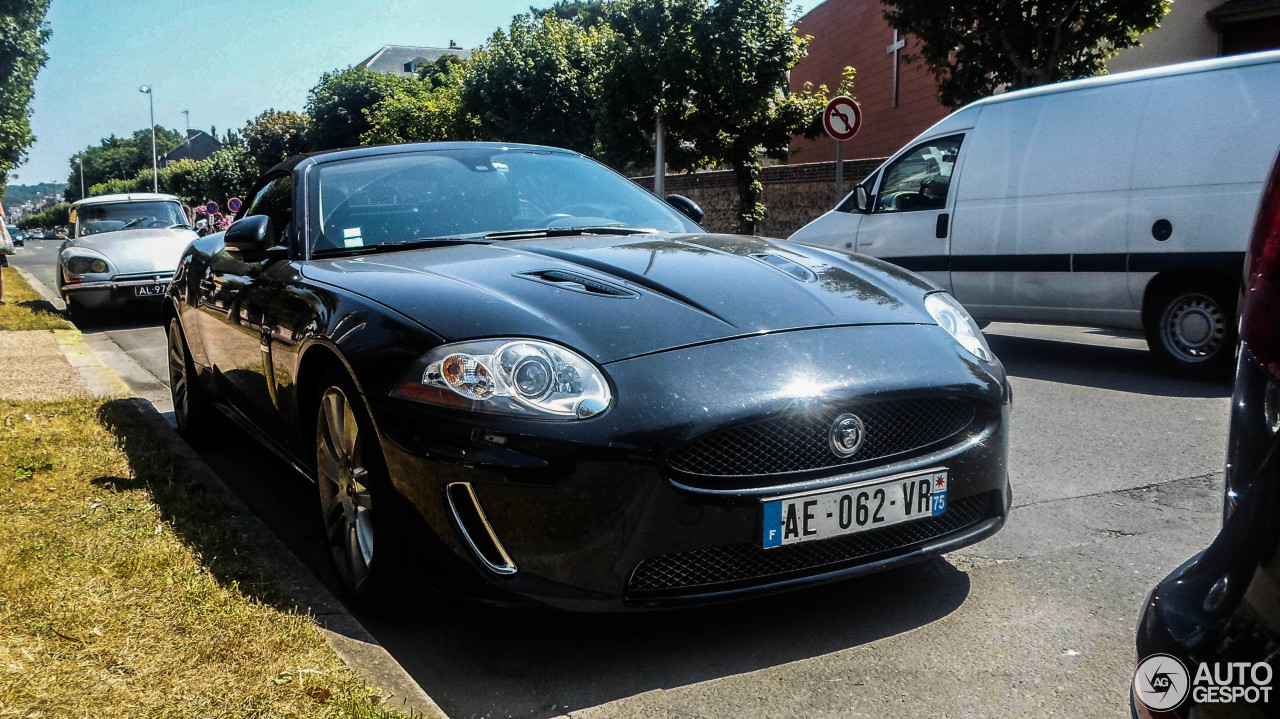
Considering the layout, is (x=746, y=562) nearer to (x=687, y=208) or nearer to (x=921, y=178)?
(x=687, y=208)

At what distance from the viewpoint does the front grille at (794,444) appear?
272 cm

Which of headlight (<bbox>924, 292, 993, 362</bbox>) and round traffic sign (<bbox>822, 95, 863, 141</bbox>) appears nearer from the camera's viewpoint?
headlight (<bbox>924, 292, 993, 362</bbox>)

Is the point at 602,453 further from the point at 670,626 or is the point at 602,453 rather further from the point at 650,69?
the point at 650,69

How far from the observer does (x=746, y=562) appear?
279 centimetres

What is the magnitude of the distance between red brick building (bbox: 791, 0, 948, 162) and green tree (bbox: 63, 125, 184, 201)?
117679 millimetres

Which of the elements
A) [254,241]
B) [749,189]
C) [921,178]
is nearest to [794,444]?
[254,241]

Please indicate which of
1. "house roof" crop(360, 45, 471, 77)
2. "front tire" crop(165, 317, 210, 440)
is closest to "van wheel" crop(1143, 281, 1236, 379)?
"front tire" crop(165, 317, 210, 440)

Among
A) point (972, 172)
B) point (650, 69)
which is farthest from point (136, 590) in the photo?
point (650, 69)

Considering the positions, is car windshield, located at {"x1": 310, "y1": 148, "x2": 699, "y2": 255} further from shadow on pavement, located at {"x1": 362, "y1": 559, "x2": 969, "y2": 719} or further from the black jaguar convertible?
shadow on pavement, located at {"x1": 362, "y1": 559, "x2": 969, "y2": 719}

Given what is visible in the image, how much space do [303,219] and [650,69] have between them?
1935cm

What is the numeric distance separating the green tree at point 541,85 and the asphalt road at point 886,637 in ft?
95.3

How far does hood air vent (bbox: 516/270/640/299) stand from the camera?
3.17 meters

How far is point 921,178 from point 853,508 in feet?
21.2

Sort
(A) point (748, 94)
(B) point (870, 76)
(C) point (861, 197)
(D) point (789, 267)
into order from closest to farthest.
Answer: (D) point (789, 267) → (C) point (861, 197) → (A) point (748, 94) → (B) point (870, 76)
